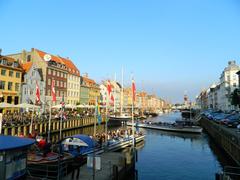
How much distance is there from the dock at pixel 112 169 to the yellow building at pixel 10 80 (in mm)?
39365

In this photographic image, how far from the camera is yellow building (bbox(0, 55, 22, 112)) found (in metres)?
52.5

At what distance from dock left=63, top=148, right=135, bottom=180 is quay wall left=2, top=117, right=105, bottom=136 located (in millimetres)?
19459

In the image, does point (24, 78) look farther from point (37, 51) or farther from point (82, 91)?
point (82, 91)

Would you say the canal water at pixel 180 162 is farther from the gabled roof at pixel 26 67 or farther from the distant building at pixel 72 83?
the distant building at pixel 72 83

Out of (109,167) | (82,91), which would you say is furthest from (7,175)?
(82,91)

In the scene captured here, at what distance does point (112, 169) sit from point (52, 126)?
3072 centimetres

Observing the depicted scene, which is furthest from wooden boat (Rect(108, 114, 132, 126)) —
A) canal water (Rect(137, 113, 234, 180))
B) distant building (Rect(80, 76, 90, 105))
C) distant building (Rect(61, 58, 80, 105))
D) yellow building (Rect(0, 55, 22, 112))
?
canal water (Rect(137, 113, 234, 180))

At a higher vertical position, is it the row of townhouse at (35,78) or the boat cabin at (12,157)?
the row of townhouse at (35,78)

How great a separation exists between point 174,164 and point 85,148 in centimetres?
1076

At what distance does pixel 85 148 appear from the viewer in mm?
22109

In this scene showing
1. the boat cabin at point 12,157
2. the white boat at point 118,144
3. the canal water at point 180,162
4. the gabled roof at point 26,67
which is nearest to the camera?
the boat cabin at point 12,157

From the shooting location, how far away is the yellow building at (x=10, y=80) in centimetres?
5250

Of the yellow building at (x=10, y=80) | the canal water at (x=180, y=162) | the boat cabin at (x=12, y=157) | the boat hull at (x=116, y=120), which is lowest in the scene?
the canal water at (x=180, y=162)

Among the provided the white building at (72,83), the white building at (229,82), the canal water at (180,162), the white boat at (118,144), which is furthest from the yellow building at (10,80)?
the white building at (229,82)
